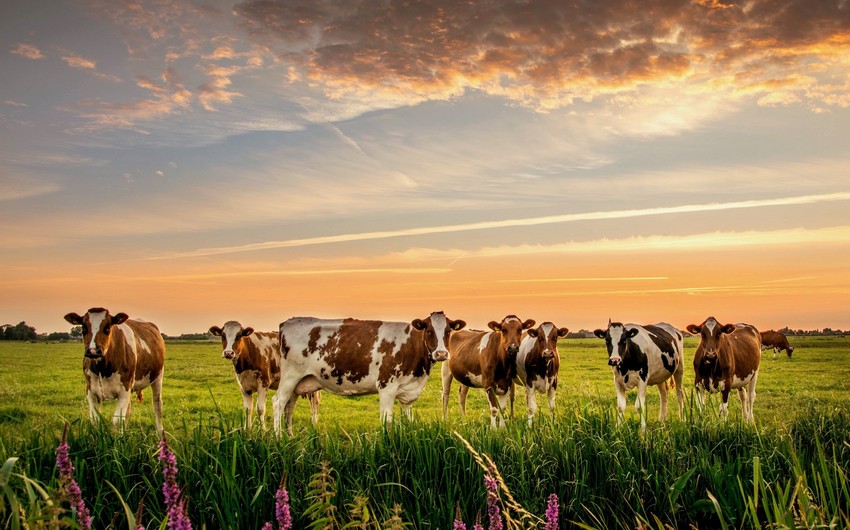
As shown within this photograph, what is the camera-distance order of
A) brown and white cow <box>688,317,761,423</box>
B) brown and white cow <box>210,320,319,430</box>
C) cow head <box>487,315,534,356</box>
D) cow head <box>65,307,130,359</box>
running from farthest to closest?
brown and white cow <box>688,317,761,423</box>, brown and white cow <box>210,320,319,430</box>, cow head <box>487,315,534,356</box>, cow head <box>65,307,130,359</box>

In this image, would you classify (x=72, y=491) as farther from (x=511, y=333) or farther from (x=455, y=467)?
(x=511, y=333)

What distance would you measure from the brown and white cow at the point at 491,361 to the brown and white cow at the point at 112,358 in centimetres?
767

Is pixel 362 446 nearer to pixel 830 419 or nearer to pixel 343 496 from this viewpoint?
pixel 343 496

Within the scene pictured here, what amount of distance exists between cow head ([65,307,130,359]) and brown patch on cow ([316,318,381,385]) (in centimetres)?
453

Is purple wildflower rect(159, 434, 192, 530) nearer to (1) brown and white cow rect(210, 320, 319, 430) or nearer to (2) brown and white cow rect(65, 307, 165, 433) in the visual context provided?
(2) brown and white cow rect(65, 307, 165, 433)

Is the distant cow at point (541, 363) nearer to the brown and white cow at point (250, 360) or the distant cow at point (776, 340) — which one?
the brown and white cow at point (250, 360)

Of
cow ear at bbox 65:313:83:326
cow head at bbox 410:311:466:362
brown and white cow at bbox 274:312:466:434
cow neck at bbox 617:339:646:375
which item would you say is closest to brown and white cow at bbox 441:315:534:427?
brown and white cow at bbox 274:312:466:434

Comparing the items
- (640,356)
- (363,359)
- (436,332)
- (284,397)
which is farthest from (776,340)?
(284,397)

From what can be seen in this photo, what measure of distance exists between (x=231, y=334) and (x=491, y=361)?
7039mm

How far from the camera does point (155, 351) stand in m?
17.8

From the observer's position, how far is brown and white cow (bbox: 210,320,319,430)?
1784 cm

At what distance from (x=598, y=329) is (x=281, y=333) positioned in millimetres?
8846

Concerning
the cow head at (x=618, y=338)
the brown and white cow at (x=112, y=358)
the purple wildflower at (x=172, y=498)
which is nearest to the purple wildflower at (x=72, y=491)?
the purple wildflower at (x=172, y=498)

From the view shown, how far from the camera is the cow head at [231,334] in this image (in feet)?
58.0
